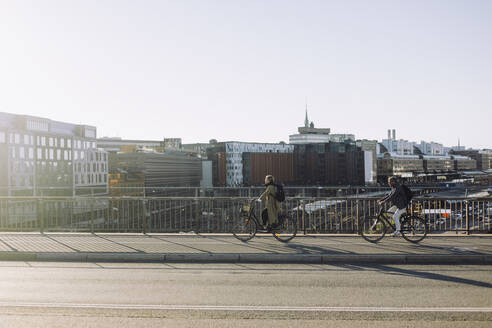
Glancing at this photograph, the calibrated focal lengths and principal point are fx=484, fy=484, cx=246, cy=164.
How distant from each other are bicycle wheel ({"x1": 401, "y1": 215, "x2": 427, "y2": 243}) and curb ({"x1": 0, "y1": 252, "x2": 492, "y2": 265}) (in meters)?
1.83

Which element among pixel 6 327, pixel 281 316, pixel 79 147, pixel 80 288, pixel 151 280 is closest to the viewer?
pixel 6 327

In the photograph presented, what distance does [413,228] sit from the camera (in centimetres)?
1142

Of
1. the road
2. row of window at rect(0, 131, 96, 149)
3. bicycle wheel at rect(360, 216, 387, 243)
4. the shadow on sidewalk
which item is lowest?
the shadow on sidewalk

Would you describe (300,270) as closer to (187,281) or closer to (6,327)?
(187,281)

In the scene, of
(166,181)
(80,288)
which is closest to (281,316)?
(80,288)

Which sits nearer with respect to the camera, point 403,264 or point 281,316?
point 281,316

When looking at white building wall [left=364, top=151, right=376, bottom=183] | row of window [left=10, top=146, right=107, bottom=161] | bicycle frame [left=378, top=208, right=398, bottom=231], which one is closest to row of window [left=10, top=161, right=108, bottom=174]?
row of window [left=10, top=146, right=107, bottom=161]

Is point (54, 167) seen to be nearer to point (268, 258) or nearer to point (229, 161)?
point (229, 161)

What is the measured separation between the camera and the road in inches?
232

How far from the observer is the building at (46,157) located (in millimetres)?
93375

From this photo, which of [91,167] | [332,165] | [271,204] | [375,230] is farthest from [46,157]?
[375,230]

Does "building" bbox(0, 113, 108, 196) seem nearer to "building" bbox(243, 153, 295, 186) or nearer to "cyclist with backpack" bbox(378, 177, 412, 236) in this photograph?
"building" bbox(243, 153, 295, 186)

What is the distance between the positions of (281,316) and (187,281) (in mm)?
2478

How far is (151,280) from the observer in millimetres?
8180
